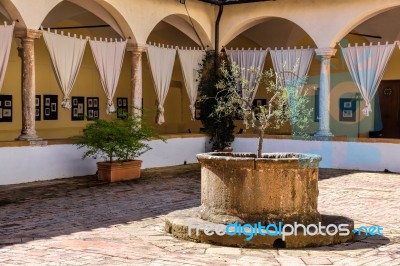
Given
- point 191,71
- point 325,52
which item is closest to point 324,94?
point 325,52

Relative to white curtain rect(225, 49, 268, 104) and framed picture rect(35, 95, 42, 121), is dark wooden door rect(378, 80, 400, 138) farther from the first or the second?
framed picture rect(35, 95, 42, 121)

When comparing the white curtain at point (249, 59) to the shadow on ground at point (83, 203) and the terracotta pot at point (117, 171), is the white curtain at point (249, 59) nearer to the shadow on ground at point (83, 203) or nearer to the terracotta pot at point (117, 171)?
the shadow on ground at point (83, 203)

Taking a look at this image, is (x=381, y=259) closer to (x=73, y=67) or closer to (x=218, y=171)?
(x=218, y=171)

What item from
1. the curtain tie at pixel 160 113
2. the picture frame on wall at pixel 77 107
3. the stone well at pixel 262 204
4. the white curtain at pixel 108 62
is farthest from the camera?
the picture frame on wall at pixel 77 107

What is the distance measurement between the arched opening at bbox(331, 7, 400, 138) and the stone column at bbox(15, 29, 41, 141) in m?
9.48

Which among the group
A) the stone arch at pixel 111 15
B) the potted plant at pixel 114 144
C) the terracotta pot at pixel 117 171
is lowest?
the terracotta pot at pixel 117 171

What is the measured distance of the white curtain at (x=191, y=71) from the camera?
14961 millimetres

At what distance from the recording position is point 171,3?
566 inches

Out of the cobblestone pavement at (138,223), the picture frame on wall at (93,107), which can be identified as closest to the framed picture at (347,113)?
the cobblestone pavement at (138,223)

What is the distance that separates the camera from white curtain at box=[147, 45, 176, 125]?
557 inches

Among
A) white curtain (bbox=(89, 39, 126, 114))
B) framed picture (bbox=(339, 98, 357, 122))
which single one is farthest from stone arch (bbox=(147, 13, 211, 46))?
framed picture (bbox=(339, 98, 357, 122))

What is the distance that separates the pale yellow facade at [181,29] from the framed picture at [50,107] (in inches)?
5.4

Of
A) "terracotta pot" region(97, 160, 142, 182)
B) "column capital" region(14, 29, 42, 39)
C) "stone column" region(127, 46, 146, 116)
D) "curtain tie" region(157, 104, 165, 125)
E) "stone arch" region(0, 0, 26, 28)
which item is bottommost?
"terracotta pot" region(97, 160, 142, 182)

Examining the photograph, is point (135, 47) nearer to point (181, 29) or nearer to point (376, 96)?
point (181, 29)
